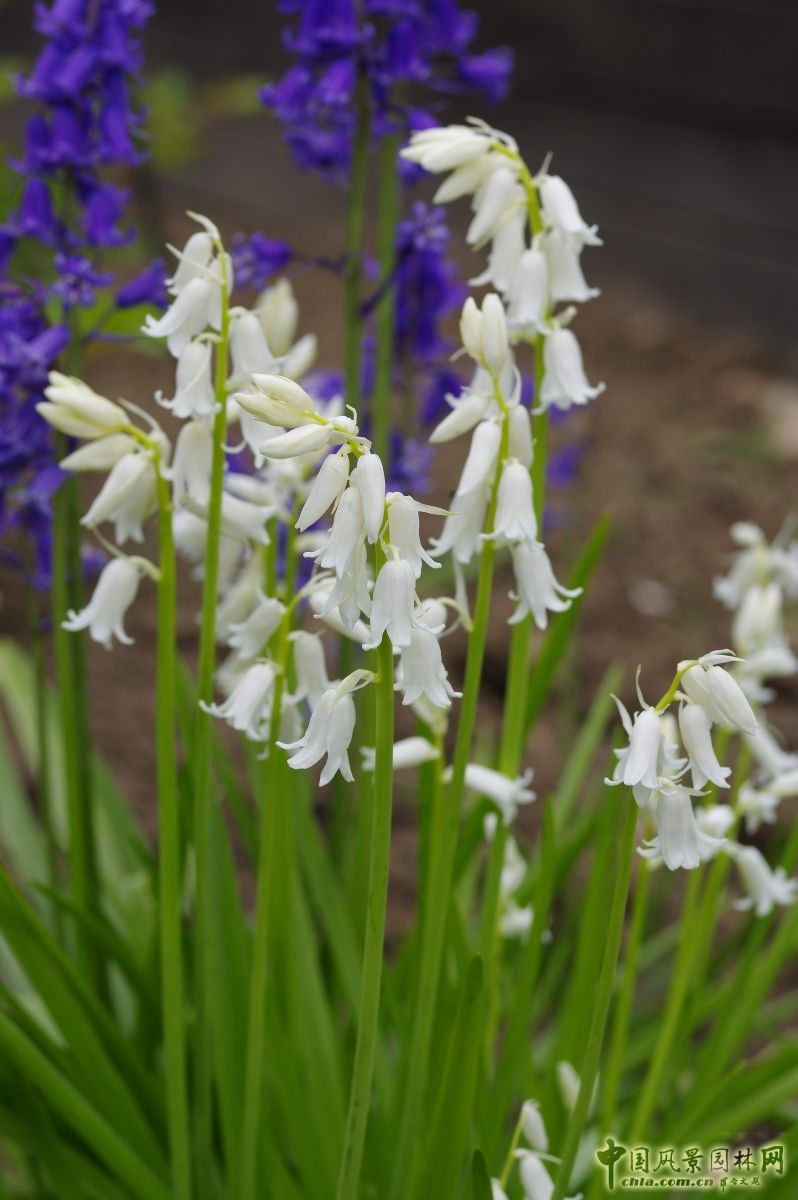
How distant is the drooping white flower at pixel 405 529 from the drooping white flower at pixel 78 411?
482 mm

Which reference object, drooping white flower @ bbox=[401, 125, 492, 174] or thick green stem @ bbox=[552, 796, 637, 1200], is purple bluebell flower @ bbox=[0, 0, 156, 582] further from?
thick green stem @ bbox=[552, 796, 637, 1200]

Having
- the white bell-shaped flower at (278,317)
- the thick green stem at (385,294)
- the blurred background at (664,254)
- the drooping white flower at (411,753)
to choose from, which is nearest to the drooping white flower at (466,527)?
the drooping white flower at (411,753)

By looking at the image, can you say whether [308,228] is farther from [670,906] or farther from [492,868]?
[492,868]

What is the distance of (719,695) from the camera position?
1.29 metres

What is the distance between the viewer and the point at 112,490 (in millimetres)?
1611

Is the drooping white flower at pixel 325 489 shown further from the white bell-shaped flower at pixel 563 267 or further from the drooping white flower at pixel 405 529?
the white bell-shaped flower at pixel 563 267

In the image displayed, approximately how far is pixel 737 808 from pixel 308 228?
297 inches

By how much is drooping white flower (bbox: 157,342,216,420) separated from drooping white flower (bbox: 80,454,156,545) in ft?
0.27

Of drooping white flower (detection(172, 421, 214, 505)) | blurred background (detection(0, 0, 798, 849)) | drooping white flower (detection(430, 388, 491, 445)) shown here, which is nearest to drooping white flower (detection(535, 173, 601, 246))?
drooping white flower (detection(430, 388, 491, 445))

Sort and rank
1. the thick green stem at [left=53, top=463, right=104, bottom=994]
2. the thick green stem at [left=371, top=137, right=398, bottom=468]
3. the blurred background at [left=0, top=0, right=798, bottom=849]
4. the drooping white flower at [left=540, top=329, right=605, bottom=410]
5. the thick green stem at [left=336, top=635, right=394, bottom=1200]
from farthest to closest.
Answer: the blurred background at [left=0, top=0, right=798, bottom=849], the thick green stem at [left=371, top=137, right=398, bottom=468], the thick green stem at [left=53, top=463, right=104, bottom=994], the drooping white flower at [left=540, top=329, right=605, bottom=410], the thick green stem at [left=336, top=635, right=394, bottom=1200]

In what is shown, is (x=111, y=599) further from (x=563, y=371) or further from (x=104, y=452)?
(x=563, y=371)

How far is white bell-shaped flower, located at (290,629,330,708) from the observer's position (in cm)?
164

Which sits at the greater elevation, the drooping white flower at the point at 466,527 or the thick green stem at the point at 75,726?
the drooping white flower at the point at 466,527

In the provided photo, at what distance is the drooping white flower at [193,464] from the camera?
168cm
